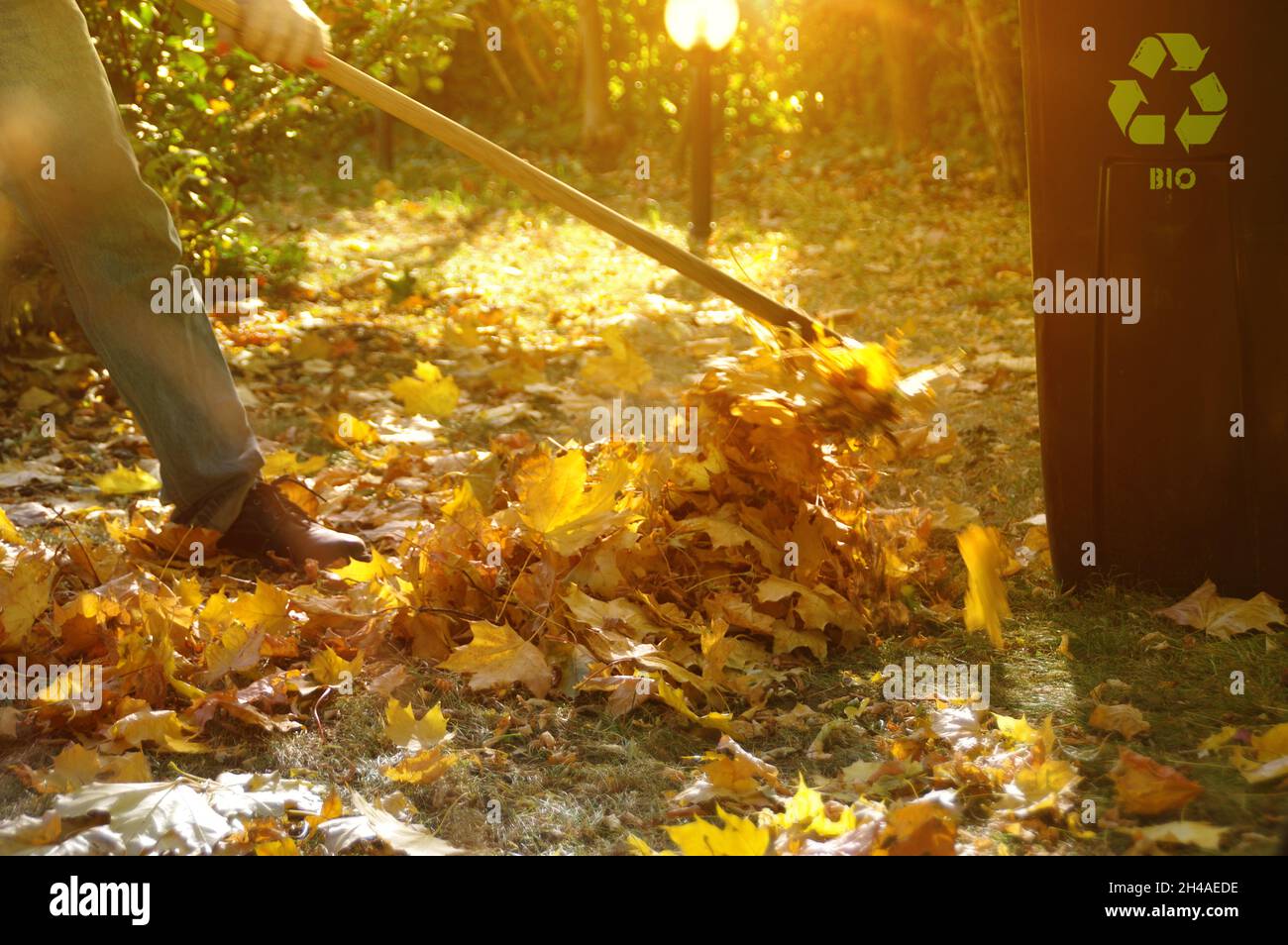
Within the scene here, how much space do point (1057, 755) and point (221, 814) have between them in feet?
3.99

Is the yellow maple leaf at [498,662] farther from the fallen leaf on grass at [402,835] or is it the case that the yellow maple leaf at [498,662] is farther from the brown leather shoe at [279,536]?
the brown leather shoe at [279,536]

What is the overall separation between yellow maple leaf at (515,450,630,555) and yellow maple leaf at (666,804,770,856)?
0.74 m

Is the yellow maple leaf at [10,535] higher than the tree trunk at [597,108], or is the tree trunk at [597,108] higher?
the tree trunk at [597,108]

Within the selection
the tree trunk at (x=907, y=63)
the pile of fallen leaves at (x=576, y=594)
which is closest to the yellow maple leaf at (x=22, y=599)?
the pile of fallen leaves at (x=576, y=594)

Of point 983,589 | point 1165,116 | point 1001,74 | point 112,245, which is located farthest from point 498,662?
point 1001,74

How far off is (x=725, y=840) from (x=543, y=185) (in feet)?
4.55

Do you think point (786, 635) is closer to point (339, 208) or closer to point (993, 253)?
point (993, 253)

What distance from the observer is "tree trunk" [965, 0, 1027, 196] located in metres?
6.40

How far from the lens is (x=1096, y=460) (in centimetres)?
255

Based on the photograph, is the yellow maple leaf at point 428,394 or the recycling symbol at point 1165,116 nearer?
the recycling symbol at point 1165,116

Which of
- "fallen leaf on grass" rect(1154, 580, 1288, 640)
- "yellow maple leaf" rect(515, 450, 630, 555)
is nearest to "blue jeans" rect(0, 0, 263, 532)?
"yellow maple leaf" rect(515, 450, 630, 555)

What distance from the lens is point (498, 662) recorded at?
2262 millimetres

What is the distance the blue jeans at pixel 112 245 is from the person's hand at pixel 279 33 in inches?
13.7

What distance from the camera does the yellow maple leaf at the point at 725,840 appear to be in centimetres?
170
